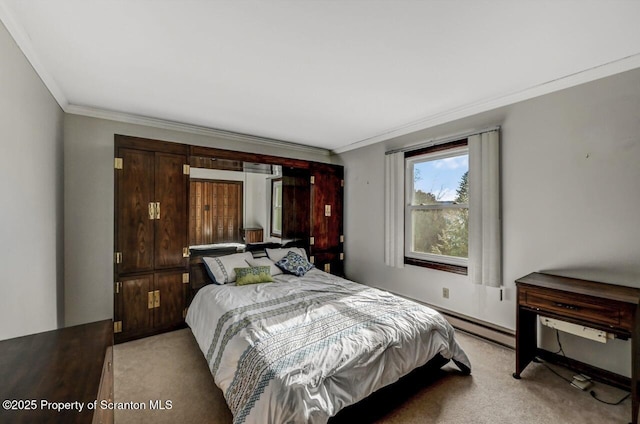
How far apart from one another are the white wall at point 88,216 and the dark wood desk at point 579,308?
4.04 m

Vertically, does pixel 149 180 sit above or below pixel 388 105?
below

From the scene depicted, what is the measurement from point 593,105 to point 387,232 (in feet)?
7.66

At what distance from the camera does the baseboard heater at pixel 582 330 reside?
1914 millimetres

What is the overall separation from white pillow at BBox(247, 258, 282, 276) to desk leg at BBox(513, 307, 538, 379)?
246 centimetres

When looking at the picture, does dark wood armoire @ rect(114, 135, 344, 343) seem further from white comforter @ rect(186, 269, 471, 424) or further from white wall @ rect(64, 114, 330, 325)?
white comforter @ rect(186, 269, 471, 424)

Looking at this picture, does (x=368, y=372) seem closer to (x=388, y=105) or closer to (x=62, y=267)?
(x=388, y=105)

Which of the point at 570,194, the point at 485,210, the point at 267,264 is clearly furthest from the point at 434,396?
the point at 267,264

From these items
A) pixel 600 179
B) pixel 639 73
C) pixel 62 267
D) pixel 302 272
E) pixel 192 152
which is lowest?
pixel 302 272

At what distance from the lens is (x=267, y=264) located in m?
3.37

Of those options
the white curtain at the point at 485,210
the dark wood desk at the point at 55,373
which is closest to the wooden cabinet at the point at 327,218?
the white curtain at the point at 485,210

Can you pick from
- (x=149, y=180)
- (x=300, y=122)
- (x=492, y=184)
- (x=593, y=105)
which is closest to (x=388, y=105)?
(x=300, y=122)

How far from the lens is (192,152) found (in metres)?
3.17

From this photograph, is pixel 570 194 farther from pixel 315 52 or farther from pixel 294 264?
pixel 294 264

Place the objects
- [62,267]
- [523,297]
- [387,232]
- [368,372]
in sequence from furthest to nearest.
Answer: [387,232] < [62,267] < [523,297] < [368,372]
